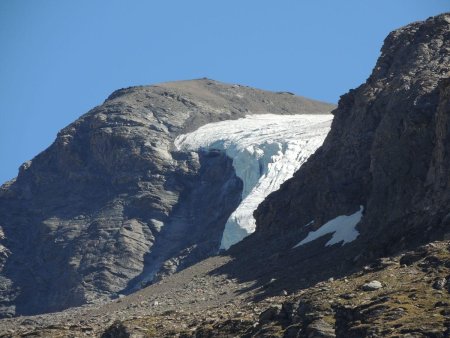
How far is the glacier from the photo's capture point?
462ft

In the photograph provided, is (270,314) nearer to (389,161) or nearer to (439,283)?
(439,283)

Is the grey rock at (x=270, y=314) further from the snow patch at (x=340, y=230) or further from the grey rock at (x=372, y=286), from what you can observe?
the snow patch at (x=340, y=230)

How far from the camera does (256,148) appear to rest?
154000mm

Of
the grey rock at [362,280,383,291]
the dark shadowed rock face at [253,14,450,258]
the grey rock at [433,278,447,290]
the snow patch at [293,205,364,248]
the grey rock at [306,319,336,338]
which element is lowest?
the grey rock at [306,319,336,338]

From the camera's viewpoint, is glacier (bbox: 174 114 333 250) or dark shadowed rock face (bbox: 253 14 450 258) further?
glacier (bbox: 174 114 333 250)

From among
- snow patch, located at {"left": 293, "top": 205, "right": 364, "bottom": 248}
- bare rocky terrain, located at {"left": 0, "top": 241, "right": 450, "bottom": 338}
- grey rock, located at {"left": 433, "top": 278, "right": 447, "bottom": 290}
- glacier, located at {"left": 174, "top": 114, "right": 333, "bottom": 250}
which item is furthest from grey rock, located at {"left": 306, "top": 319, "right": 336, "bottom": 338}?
glacier, located at {"left": 174, "top": 114, "right": 333, "bottom": 250}

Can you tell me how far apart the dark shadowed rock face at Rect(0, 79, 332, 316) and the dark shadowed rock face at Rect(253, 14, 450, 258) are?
94.7 ft

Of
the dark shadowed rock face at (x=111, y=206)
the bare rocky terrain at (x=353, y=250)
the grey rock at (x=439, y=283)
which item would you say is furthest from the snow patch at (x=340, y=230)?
the dark shadowed rock face at (x=111, y=206)

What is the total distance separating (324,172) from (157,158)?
60.6 m

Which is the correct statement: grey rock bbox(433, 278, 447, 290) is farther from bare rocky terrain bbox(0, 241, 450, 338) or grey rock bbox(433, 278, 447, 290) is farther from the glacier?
the glacier

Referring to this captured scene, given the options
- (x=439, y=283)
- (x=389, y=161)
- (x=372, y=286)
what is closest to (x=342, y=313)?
(x=372, y=286)

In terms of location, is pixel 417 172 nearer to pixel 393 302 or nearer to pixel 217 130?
pixel 393 302

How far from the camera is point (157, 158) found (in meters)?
168

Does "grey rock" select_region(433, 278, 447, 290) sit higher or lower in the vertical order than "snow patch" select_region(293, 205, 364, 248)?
lower
